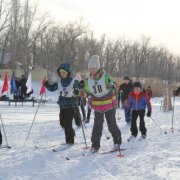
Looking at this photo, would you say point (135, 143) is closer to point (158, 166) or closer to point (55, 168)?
point (158, 166)

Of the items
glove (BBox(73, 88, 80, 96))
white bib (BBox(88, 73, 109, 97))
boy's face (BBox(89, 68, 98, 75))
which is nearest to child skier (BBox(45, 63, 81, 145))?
glove (BBox(73, 88, 80, 96))

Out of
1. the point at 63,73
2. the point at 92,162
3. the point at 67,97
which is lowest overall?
the point at 92,162

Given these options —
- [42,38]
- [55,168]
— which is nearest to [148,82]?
[42,38]

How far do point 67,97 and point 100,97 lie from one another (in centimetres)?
76

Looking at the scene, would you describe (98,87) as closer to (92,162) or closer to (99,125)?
(99,125)

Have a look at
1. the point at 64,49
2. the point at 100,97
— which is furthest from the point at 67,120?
the point at 64,49

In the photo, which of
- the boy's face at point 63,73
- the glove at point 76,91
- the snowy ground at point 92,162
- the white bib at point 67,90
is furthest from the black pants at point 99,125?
the boy's face at point 63,73

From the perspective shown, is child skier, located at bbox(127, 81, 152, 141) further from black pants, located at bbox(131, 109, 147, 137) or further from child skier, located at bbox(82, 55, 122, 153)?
child skier, located at bbox(82, 55, 122, 153)

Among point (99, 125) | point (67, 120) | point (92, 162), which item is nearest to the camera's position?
point (92, 162)

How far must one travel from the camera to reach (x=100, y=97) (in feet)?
22.8

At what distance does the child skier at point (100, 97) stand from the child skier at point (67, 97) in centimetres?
47

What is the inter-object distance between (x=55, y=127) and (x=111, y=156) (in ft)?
16.8

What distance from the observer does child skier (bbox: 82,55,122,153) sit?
6.84 metres

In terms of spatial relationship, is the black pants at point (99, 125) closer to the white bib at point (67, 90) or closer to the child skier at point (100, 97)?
the child skier at point (100, 97)
